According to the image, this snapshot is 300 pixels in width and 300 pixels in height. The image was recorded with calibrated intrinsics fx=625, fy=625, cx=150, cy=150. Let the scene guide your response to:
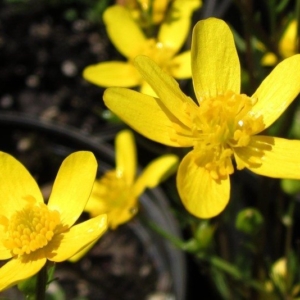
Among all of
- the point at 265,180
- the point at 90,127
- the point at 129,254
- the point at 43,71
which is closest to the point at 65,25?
the point at 43,71

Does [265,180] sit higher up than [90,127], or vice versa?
Answer: [265,180]

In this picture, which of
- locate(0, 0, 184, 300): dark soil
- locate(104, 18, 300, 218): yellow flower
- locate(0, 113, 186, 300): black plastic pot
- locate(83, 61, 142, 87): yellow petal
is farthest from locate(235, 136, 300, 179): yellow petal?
locate(0, 0, 184, 300): dark soil

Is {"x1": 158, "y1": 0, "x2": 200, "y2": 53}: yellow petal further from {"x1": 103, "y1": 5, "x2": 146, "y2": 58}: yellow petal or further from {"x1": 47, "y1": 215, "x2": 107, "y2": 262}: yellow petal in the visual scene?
{"x1": 47, "y1": 215, "x2": 107, "y2": 262}: yellow petal

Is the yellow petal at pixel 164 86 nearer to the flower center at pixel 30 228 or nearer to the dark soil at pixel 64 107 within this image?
the flower center at pixel 30 228

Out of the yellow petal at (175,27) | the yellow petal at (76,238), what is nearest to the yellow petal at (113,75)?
the yellow petal at (175,27)

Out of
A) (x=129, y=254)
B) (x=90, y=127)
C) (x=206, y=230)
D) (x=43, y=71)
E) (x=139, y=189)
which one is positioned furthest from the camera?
(x=43, y=71)

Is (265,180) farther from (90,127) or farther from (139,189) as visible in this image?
(90,127)
